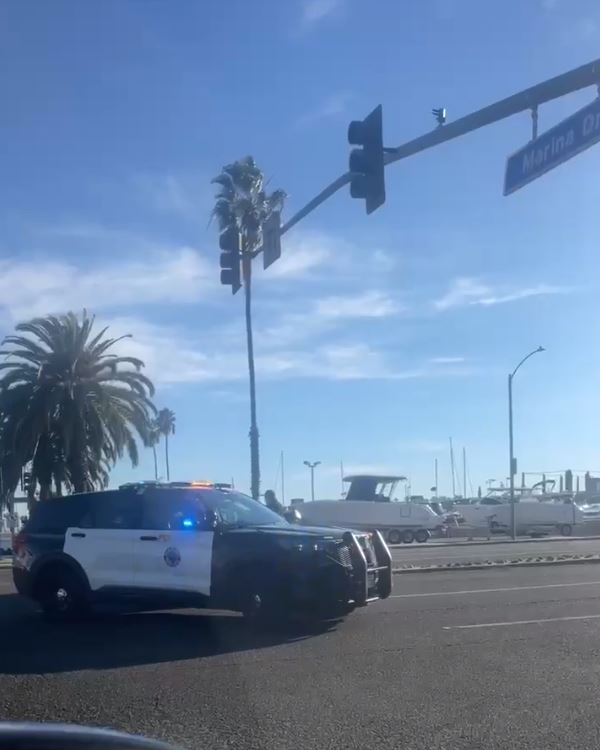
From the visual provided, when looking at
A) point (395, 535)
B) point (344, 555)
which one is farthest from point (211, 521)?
point (395, 535)

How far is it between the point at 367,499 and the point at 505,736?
5064 cm

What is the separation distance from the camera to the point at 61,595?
49.4 ft

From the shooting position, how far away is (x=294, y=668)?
11.2 metres

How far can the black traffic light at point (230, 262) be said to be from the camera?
55.1 ft

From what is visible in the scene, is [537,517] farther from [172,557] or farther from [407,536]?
[172,557]

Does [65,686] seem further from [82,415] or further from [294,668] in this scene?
[82,415]

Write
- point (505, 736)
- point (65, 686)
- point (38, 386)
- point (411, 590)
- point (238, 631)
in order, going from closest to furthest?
point (505, 736), point (65, 686), point (238, 631), point (411, 590), point (38, 386)

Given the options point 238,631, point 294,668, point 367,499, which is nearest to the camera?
point 294,668

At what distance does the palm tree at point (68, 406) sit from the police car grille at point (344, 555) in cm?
2294

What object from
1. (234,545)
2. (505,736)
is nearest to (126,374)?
(234,545)

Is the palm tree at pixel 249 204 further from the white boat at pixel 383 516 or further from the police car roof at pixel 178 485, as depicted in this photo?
the police car roof at pixel 178 485

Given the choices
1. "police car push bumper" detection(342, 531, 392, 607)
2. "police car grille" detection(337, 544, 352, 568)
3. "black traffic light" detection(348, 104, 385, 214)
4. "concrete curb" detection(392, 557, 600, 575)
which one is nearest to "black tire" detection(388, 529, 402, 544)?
"concrete curb" detection(392, 557, 600, 575)

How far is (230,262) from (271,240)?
687 millimetres

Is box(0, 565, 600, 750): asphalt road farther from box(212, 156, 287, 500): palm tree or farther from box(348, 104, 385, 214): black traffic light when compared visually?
box(212, 156, 287, 500): palm tree
